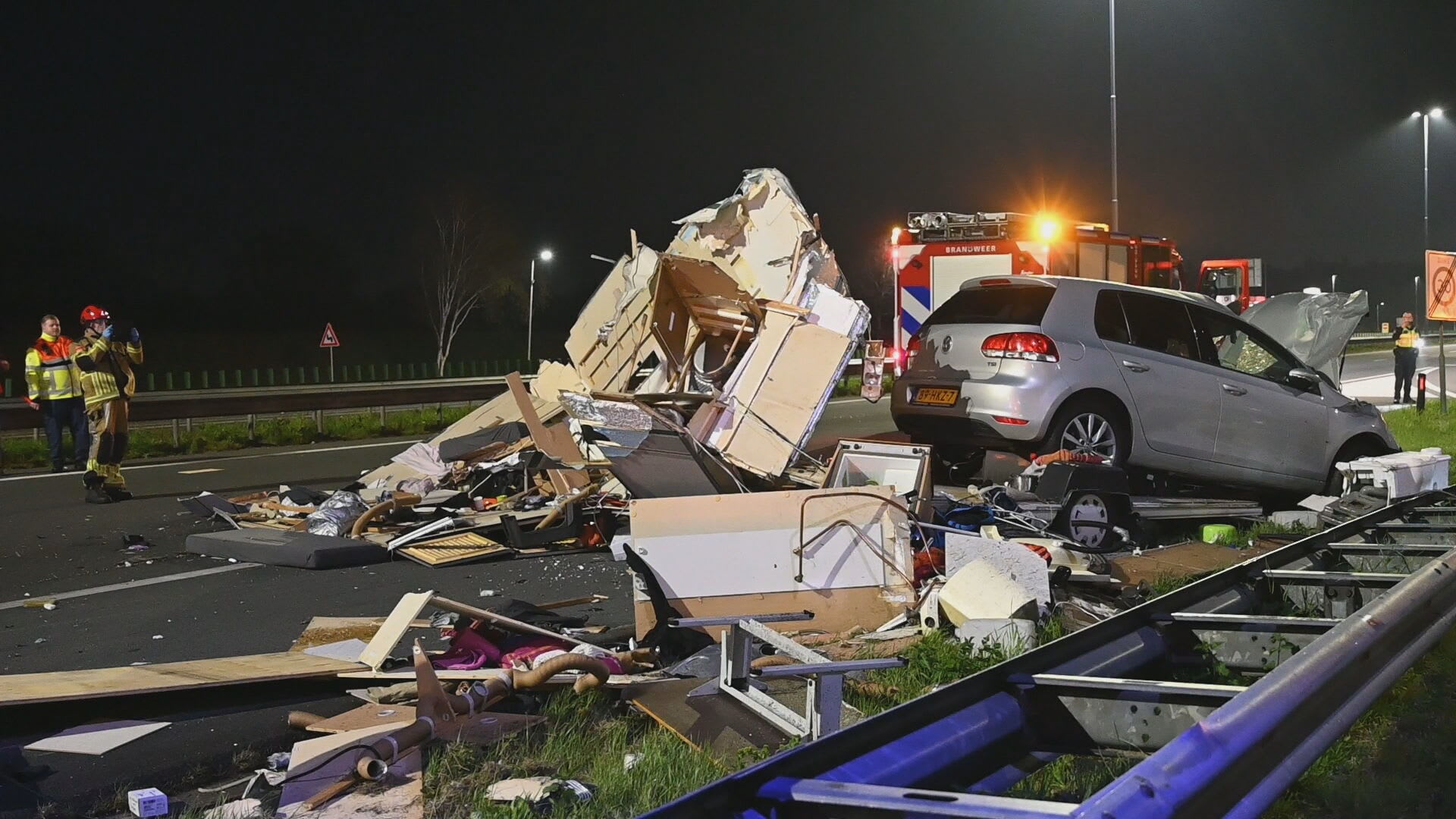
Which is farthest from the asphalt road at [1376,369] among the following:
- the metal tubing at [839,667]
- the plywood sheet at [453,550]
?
the metal tubing at [839,667]

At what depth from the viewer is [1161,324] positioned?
9297 millimetres

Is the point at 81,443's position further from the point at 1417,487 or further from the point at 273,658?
the point at 1417,487

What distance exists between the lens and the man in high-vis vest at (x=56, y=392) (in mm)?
13891

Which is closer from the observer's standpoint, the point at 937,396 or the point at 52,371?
the point at 937,396

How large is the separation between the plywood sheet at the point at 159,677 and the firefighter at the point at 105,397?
7.01m

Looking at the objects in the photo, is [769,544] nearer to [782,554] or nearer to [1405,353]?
[782,554]

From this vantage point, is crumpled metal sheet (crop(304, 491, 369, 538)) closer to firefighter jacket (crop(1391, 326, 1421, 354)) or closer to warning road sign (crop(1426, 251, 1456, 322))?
warning road sign (crop(1426, 251, 1456, 322))

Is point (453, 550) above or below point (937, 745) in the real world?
below

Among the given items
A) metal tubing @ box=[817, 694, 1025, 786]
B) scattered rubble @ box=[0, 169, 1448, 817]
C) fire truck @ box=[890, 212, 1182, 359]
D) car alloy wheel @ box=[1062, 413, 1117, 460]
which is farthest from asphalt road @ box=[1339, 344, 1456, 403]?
metal tubing @ box=[817, 694, 1025, 786]

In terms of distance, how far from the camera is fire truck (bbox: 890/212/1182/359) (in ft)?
44.4

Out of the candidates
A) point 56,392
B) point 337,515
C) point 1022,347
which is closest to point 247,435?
point 56,392

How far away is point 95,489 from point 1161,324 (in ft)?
31.7

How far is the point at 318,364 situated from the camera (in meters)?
48.2

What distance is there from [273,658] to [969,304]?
6215 mm
